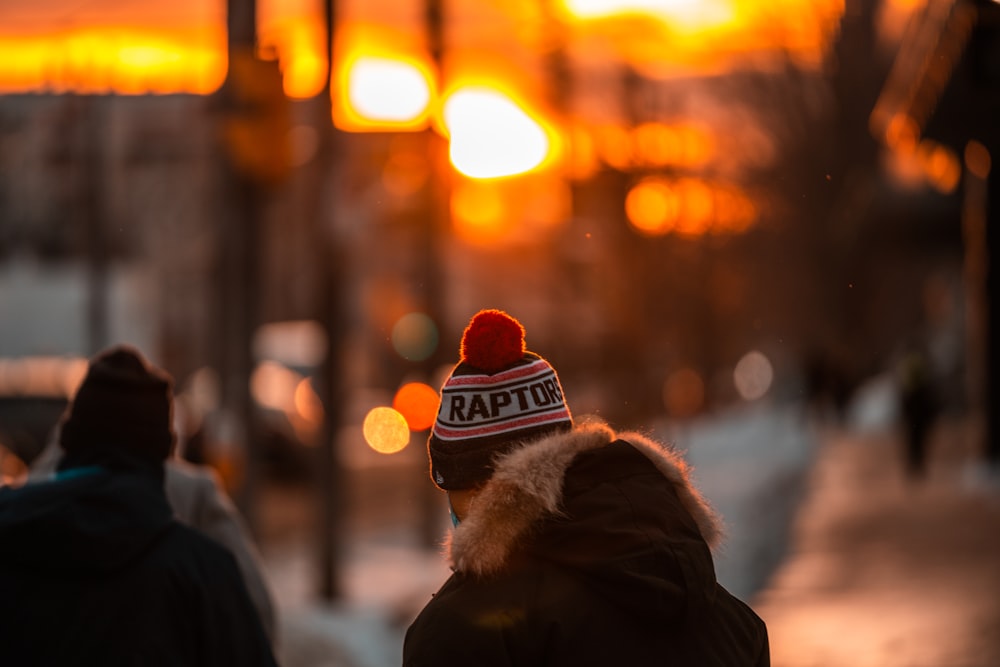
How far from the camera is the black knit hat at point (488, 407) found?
2.82 metres

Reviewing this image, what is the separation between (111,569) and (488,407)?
1.36 m

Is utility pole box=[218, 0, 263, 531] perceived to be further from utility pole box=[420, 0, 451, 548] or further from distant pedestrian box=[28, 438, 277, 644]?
distant pedestrian box=[28, 438, 277, 644]

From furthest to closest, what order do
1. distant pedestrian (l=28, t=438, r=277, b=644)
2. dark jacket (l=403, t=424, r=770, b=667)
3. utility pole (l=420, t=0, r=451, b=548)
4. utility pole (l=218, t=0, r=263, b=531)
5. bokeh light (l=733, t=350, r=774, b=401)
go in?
1. bokeh light (l=733, t=350, r=774, b=401)
2. utility pole (l=420, t=0, r=451, b=548)
3. utility pole (l=218, t=0, r=263, b=531)
4. distant pedestrian (l=28, t=438, r=277, b=644)
5. dark jacket (l=403, t=424, r=770, b=667)

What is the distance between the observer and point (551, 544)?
268cm

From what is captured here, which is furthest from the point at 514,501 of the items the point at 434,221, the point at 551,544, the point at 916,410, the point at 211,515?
the point at 916,410

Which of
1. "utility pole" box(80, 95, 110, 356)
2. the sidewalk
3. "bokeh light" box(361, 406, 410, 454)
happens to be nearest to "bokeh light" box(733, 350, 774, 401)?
"bokeh light" box(361, 406, 410, 454)

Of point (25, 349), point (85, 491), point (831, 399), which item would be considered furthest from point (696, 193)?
point (85, 491)

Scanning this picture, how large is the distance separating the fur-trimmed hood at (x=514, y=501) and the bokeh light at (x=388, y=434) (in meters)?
31.4

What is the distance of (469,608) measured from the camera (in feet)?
8.54

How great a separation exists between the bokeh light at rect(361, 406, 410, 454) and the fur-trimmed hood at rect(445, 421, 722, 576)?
1235 inches

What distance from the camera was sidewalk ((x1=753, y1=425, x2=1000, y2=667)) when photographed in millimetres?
9484

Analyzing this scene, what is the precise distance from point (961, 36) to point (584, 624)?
41.7ft

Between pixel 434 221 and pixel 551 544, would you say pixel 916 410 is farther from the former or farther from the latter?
pixel 551 544

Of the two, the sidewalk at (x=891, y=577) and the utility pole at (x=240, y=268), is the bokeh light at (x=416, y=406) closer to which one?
the sidewalk at (x=891, y=577)
